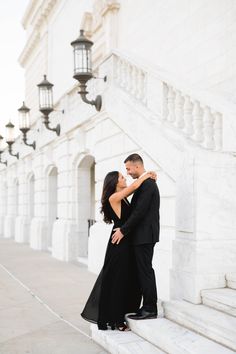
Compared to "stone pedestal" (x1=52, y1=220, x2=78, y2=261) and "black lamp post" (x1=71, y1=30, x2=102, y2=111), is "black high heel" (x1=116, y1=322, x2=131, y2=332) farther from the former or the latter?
"stone pedestal" (x1=52, y1=220, x2=78, y2=261)

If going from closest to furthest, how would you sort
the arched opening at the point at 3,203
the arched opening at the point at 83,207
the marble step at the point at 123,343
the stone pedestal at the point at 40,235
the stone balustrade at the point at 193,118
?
1. the marble step at the point at 123,343
2. the stone balustrade at the point at 193,118
3. the arched opening at the point at 83,207
4. the stone pedestal at the point at 40,235
5. the arched opening at the point at 3,203

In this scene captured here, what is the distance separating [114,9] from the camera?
578 inches

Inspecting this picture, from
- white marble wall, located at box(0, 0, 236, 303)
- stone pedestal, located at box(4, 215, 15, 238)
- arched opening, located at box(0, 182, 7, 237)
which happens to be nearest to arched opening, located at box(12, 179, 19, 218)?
stone pedestal, located at box(4, 215, 15, 238)

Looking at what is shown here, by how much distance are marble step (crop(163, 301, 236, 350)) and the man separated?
9.8 inches

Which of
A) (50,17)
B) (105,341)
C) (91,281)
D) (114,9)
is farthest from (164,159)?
(50,17)

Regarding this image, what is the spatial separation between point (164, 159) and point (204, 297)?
7.25ft

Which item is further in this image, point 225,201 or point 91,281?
point 91,281

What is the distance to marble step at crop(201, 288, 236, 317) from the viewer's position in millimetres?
4825

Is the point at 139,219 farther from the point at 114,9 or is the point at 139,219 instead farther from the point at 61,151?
the point at 114,9

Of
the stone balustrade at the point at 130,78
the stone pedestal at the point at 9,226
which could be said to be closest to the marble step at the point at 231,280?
the stone balustrade at the point at 130,78

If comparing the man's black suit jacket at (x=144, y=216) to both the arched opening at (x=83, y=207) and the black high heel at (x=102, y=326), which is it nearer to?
the black high heel at (x=102, y=326)

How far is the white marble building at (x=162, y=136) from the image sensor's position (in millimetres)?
5594

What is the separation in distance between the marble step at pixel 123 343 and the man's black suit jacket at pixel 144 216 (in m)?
0.98

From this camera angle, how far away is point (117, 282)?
5141 mm
